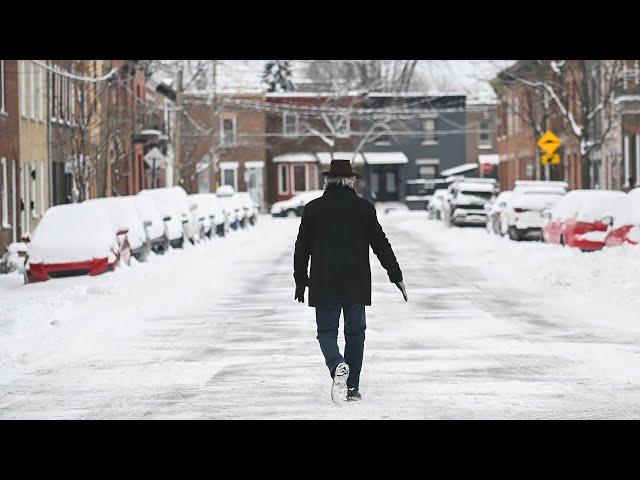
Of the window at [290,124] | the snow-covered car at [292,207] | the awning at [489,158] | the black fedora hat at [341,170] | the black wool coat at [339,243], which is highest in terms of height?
the window at [290,124]

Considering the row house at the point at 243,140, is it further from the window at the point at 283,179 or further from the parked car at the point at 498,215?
the parked car at the point at 498,215

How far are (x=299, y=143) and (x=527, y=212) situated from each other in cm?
5274

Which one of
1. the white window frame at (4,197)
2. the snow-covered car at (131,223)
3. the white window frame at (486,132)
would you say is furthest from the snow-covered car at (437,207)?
the snow-covered car at (131,223)

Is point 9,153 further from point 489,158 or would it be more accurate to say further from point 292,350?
point 489,158

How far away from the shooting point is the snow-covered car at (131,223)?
31.4 meters

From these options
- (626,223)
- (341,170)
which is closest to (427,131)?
(626,223)

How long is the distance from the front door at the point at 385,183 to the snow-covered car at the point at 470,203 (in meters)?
39.2

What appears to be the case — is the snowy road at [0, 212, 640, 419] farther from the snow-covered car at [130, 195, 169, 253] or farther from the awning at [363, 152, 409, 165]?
the awning at [363, 152, 409, 165]

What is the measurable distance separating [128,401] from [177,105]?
1877 inches

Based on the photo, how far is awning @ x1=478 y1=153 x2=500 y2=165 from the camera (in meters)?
95.8

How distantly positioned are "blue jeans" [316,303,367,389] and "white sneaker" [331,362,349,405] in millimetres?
123

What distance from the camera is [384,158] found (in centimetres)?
9431
